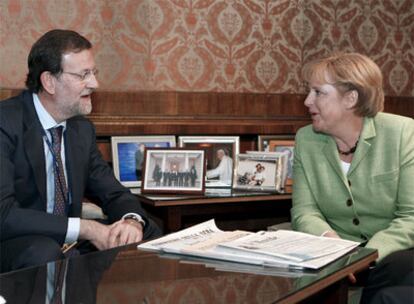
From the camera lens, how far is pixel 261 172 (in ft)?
12.0

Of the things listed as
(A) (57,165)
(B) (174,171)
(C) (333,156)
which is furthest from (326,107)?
(A) (57,165)

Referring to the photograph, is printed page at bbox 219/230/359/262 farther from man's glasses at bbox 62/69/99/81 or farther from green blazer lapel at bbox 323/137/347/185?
man's glasses at bbox 62/69/99/81

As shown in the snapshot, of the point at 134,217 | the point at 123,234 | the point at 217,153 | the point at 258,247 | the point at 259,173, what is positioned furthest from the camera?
the point at 217,153

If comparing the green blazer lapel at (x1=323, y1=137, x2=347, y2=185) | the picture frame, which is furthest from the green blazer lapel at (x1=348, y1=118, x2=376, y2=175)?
the picture frame

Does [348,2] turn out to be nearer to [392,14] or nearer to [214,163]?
[392,14]

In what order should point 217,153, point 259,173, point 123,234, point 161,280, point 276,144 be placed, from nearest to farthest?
point 161,280 → point 123,234 → point 259,173 → point 217,153 → point 276,144

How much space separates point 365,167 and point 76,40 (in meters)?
Answer: 1.37

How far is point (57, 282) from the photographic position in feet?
5.69

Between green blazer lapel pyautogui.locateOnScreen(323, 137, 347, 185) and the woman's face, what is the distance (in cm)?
6

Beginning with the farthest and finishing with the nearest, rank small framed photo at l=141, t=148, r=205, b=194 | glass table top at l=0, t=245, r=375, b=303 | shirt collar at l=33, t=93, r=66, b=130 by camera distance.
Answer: small framed photo at l=141, t=148, r=205, b=194
shirt collar at l=33, t=93, r=66, b=130
glass table top at l=0, t=245, r=375, b=303

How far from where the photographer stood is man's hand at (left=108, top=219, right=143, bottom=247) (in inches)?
100

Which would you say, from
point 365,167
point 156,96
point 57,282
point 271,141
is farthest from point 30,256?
point 271,141

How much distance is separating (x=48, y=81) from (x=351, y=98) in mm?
1331

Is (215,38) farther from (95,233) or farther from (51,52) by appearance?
(95,233)
